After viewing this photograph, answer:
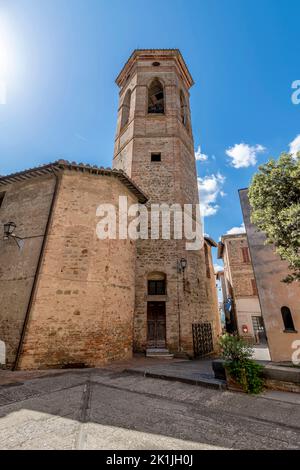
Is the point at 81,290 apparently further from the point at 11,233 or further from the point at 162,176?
the point at 162,176

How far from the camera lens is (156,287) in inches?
427

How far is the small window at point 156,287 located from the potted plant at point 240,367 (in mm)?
5904

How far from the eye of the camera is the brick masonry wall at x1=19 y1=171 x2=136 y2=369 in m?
6.69

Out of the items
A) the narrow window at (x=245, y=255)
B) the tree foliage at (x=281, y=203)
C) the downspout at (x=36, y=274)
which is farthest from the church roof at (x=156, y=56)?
the tree foliage at (x=281, y=203)

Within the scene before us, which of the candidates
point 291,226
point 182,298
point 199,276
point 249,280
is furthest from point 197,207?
point 249,280

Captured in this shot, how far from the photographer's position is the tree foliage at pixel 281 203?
5364 millimetres

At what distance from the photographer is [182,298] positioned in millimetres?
10109

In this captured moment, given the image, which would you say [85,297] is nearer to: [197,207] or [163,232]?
[163,232]

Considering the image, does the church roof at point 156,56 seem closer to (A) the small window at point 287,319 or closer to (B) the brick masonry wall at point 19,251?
(B) the brick masonry wall at point 19,251

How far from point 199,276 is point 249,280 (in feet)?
29.3

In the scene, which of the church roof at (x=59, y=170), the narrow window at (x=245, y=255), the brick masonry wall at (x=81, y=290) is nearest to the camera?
the brick masonry wall at (x=81, y=290)

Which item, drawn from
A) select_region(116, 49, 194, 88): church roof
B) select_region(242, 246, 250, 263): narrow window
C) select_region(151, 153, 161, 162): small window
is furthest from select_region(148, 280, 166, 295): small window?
select_region(116, 49, 194, 88): church roof

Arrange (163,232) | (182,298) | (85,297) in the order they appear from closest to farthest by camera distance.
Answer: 1. (85,297)
2. (182,298)
3. (163,232)

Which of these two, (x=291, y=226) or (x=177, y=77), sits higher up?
(x=177, y=77)
